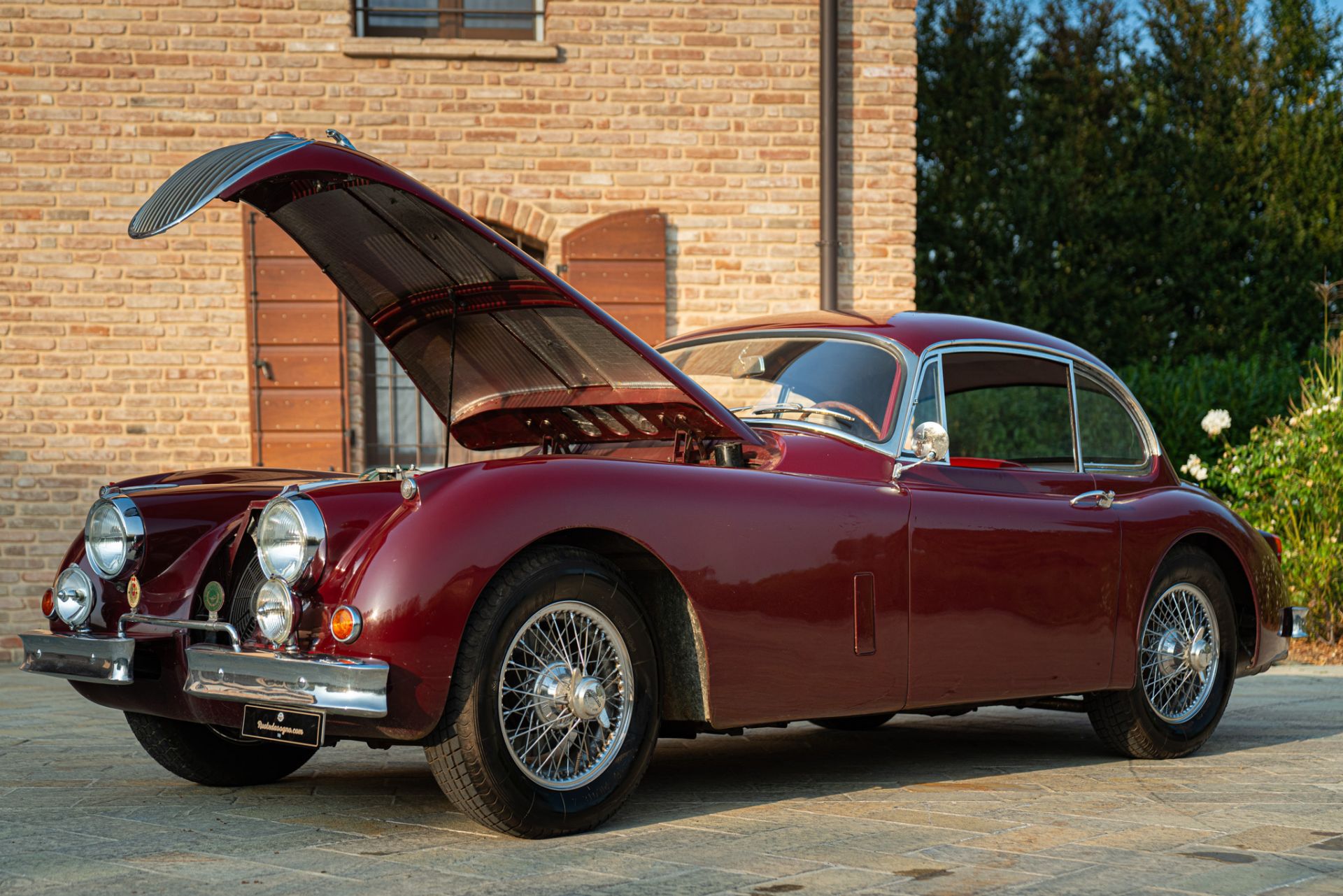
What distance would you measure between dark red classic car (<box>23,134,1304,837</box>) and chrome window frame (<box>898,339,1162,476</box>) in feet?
0.06

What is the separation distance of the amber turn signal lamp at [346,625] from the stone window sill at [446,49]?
7177mm

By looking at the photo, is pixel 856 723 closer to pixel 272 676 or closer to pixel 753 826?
pixel 753 826

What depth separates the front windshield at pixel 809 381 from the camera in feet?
16.9

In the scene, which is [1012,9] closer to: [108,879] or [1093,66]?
[1093,66]

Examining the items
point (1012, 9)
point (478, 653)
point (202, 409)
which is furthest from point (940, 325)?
point (1012, 9)

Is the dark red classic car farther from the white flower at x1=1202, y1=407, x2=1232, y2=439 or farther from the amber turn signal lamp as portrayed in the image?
the white flower at x1=1202, y1=407, x2=1232, y2=439

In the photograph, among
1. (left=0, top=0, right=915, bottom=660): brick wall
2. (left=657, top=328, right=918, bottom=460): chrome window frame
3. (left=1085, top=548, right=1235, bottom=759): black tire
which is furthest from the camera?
(left=0, top=0, right=915, bottom=660): brick wall

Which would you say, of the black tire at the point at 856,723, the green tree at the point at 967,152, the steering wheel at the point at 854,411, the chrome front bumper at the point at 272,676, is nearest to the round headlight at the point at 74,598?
the chrome front bumper at the point at 272,676

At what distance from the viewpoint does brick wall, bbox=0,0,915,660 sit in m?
9.96

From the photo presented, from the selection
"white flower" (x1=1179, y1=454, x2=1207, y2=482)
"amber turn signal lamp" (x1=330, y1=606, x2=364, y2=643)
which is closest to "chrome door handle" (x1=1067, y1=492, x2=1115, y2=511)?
"amber turn signal lamp" (x1=330, y1=606, x2=364, y2=643)

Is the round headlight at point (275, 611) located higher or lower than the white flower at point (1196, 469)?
higher

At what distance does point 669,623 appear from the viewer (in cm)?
435

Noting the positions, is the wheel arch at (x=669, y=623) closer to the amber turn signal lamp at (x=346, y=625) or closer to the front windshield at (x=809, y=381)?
the amber turn signal lamp at (x=346, y=625)

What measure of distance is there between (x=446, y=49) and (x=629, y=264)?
6.19 feet
